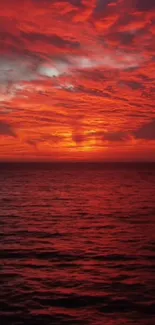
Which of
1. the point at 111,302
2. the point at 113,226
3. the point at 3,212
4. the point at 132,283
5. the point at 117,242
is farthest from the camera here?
the point at 3,212

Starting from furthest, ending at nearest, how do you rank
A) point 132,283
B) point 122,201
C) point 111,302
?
point 122,201 → point 132,283 → point 111,302

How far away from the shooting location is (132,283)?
62.2 ft

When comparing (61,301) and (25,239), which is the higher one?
(25,239)

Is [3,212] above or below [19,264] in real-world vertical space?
above

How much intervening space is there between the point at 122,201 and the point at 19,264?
1478 inches

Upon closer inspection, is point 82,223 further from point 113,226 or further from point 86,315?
point 86,315

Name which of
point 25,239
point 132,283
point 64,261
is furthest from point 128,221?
point 132,283

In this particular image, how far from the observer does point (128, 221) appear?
3856 centimetres

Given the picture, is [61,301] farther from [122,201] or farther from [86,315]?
[122,201]

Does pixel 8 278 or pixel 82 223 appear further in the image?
pixel 82 223

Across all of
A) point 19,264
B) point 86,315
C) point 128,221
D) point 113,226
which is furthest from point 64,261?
point 128,221

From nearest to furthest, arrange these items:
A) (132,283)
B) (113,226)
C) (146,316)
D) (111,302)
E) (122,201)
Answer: (146,316), (111,302), (132,283), (113,226), (122,201)

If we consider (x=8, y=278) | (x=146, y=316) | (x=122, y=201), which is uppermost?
(x=122, y=201)

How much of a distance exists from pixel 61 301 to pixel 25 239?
13580 millimetres
